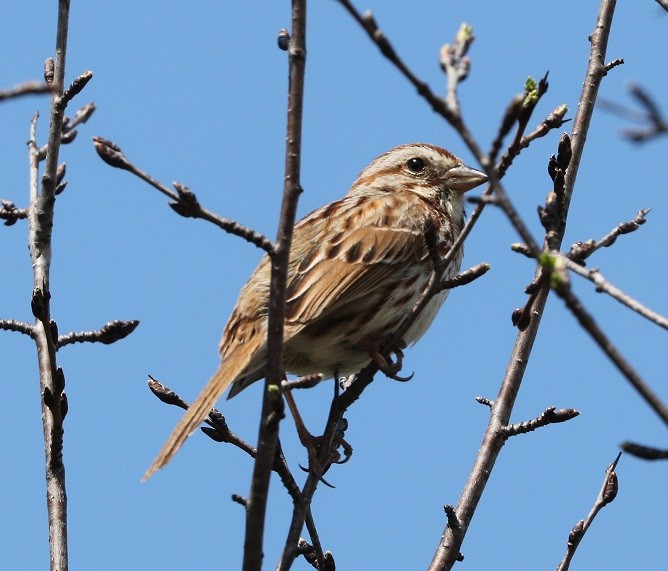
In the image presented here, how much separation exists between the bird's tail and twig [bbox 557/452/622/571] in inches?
66.7

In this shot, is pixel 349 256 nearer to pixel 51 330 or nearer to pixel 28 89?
pixel 51 330

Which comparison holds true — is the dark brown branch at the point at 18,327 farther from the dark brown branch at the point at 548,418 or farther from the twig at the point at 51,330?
the dark brown branch at the point at 548,418

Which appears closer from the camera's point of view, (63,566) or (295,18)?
(295,18)

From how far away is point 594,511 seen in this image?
5.17m

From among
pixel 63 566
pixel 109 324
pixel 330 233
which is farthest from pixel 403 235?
pixel 63 566

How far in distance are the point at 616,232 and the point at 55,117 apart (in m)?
2.52

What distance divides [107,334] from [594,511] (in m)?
2.31

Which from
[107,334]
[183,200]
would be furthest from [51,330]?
[183,200]

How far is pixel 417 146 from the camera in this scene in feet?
25.7

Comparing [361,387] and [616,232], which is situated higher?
[616,232]

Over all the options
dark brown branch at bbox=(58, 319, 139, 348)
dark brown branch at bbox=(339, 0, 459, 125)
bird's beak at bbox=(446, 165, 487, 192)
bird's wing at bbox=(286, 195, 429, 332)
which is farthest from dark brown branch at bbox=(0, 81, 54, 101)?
bird's beak at bbox=(446, 165, 487, 192)

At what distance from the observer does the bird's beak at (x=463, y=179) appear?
7539 mm

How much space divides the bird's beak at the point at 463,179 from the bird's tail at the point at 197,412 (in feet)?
7.94

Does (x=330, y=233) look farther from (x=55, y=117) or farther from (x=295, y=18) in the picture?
(x=295, y=18)
